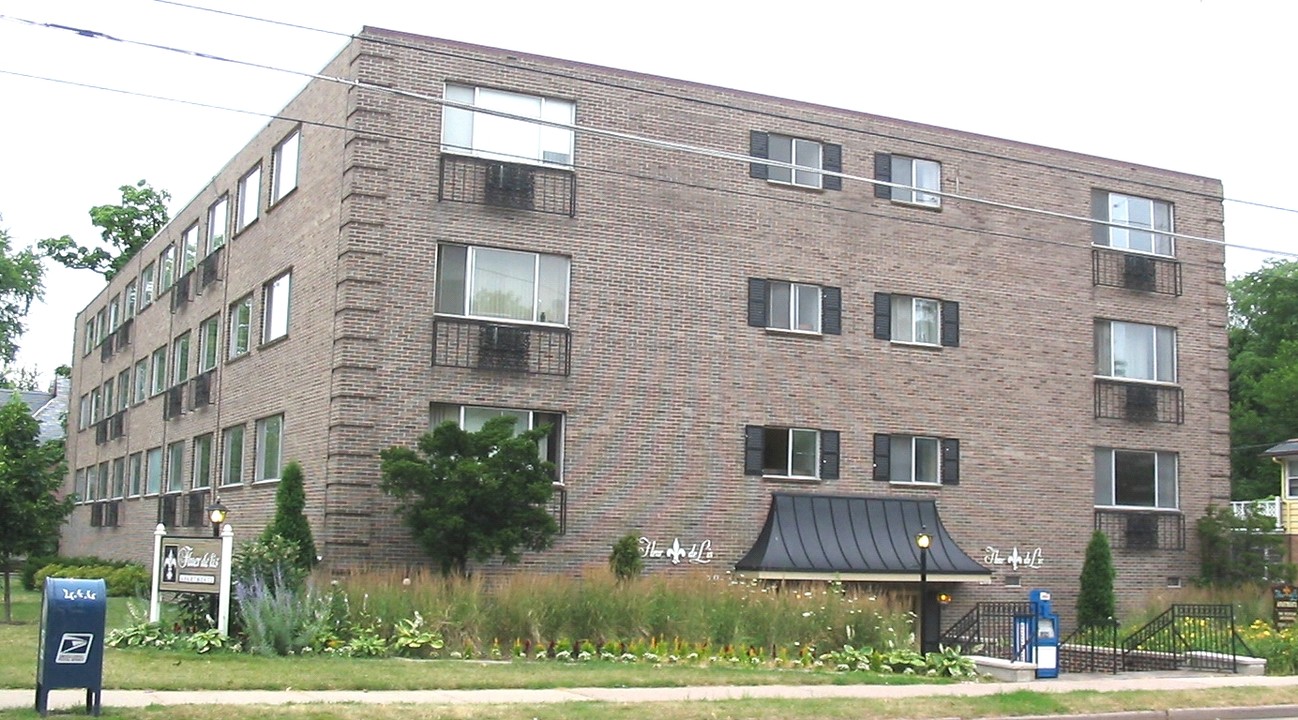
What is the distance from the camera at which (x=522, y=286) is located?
25828 mm

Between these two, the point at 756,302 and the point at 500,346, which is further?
the point at 756,302

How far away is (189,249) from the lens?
3716 cm

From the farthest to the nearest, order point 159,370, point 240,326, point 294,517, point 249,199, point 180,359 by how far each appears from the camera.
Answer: point 159,370 < point 180,359 < point 249,199 < point 240,326 < point 294,517

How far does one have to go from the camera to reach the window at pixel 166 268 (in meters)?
39.2

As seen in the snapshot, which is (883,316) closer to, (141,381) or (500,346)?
(500,346)

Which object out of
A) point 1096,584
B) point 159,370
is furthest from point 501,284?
point 159,370

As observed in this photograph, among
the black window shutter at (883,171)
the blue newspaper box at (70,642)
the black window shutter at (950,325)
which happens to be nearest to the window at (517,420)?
the black window shutter at (883,171)

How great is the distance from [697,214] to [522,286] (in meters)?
3.74

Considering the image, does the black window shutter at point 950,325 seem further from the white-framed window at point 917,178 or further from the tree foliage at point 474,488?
the tree foliage at point 474,488

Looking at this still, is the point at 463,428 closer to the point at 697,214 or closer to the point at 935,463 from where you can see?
the point at 697,214

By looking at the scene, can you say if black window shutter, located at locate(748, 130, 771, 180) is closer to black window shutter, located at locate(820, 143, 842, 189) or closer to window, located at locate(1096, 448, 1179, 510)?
black window shutter, located at locate(820, 143, 842, 189)

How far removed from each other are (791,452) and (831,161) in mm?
5739

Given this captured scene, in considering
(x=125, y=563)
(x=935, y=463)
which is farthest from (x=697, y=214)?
(x=125, y=563)

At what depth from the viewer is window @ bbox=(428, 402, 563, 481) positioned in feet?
82.2
